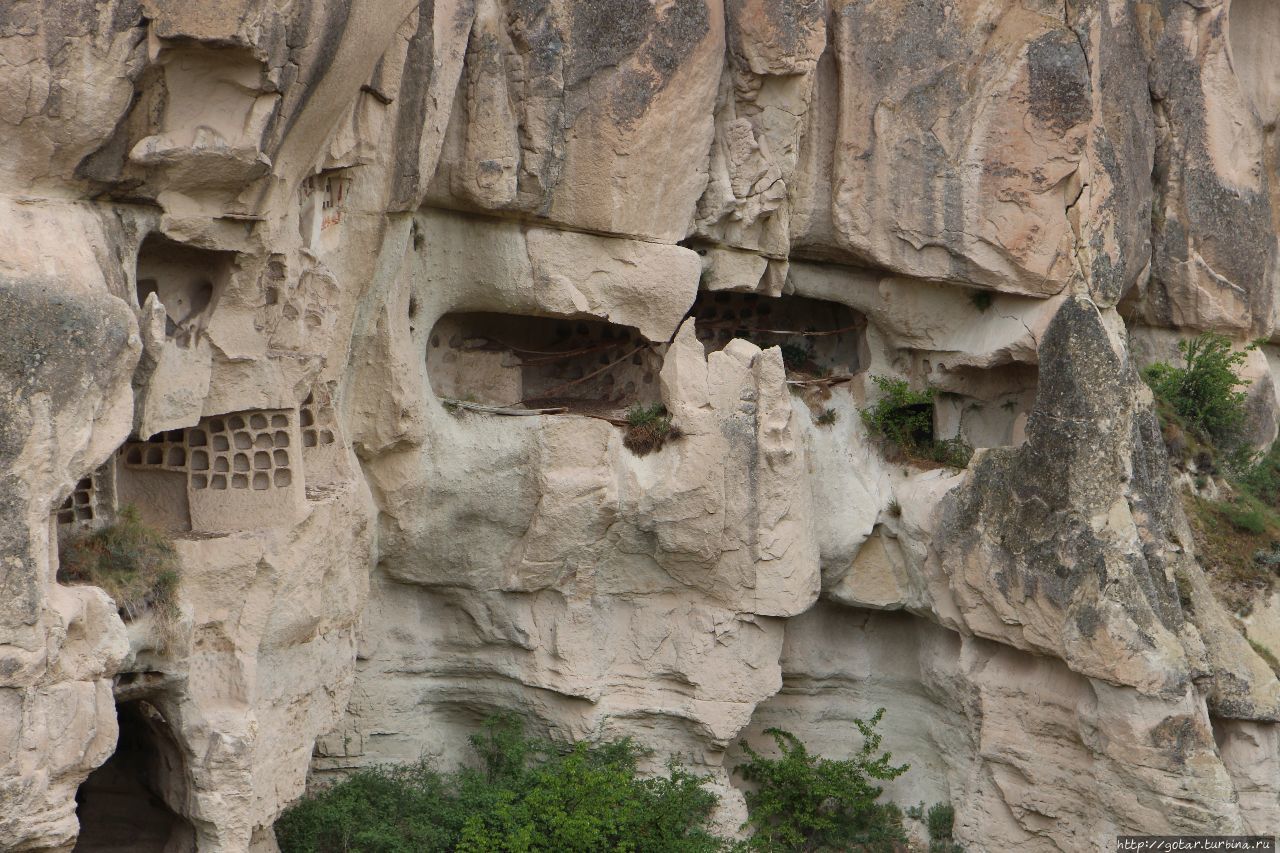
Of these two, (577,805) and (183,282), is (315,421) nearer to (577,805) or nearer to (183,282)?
(183,282)

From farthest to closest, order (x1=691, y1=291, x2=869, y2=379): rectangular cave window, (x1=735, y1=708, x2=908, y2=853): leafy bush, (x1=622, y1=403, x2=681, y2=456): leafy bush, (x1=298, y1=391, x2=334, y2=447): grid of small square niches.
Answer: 1. (x1=691, y1=291, x2=869, y2=379): rectangular cave window
2. (x1=735, y1=708, x2=908, y2=853): leafy bush
3. (x1=622, y1=403, x2=681, y2=456): leafy bush
4. (x1=298, y1=391, x2=334, y2=447): grid of small square niches

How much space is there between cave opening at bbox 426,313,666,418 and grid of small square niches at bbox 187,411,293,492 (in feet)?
9.47

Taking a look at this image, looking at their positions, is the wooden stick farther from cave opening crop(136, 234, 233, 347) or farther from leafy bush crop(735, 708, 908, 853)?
leafy bush crop(735, 708, 908, 853)

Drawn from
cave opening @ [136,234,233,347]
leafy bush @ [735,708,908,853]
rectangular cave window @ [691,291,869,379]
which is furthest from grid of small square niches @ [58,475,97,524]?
leafy bush @ [735,708,908,853]

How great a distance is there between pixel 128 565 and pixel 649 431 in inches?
202

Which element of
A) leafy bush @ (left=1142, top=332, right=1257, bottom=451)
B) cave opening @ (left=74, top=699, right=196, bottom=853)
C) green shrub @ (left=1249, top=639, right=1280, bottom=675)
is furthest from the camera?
leafy bush @ (left=1142, top=332, right=1257, bottom=451)

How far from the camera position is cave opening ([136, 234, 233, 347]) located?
37.8 feet

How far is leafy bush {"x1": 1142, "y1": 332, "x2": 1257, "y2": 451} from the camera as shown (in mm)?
16734

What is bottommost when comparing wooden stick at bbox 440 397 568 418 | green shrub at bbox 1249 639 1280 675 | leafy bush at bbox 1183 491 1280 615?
green shrub at bbox 1249 639 1280 675

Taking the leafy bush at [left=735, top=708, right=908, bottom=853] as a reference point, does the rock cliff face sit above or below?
above

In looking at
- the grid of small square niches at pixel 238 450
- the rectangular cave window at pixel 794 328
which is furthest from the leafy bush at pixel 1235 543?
the grid of small square niches at pixel 238 450

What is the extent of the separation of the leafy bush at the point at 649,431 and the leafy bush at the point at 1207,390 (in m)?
5.53

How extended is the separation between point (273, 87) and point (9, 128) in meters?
1.61

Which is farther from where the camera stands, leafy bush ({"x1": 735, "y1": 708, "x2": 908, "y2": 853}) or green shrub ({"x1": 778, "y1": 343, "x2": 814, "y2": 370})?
green shrub ({"x1": 778, "y1": 343, "x2": 814, "y2": 370})
